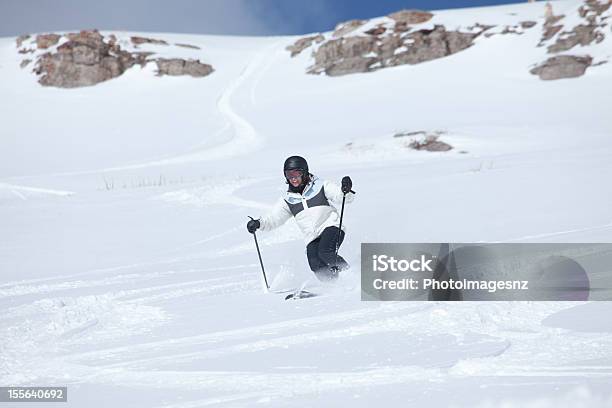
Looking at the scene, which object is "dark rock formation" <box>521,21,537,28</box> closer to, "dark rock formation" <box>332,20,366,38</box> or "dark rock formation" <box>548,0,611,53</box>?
"dark rock formation" <box>548,0,611,53</box>

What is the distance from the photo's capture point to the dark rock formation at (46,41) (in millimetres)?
46406

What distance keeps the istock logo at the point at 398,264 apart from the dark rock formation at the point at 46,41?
161 feet

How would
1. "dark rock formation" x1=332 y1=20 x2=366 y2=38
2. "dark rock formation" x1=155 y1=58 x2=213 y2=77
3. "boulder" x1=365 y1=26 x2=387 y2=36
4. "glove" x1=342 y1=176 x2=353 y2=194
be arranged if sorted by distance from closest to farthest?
1. "glove" x1=342 y1=176 x2=353 y2=194
2. "boulder" x1=365 y1=26 x2=387 y2=36
3. "dark rock formation" x1=155 y1=58 x2=213 y2=77
4. "dark rock formation" x1=332 y1=20 x2=366 y2=38

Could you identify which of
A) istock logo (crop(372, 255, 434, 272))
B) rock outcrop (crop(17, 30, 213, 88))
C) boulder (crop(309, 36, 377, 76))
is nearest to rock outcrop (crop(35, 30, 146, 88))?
rock outcrop (crop(17, 30, 213, 88))

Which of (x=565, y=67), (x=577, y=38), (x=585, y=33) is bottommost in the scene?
(x=565, y=67)

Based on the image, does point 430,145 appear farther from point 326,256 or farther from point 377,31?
point 377,31

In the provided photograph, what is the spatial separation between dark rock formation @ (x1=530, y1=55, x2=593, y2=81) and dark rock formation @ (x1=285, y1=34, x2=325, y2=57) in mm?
20041

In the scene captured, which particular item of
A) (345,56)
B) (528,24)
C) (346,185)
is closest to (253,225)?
(346,185)

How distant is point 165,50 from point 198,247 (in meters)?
42.6

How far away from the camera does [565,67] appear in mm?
30109

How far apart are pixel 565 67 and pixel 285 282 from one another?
29.7m

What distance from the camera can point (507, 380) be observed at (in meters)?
2.90

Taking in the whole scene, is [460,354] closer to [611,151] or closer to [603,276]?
→ [603,276]

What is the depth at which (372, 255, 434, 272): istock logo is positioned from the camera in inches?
198
